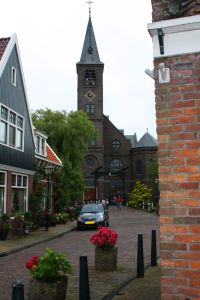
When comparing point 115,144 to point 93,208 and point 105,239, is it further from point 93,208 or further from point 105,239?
point 105,239

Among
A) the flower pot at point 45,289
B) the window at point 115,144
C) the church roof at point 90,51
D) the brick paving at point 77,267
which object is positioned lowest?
the brick paving at point 77,267

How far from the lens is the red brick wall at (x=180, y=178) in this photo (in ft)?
12.4

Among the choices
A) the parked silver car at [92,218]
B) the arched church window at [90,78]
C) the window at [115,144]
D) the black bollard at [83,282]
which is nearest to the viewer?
the black bollard at [83,282]

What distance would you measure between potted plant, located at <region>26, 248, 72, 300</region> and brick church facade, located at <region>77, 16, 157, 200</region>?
5917 cm

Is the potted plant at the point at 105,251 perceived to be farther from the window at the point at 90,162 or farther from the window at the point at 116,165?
the window at the point at 116,165

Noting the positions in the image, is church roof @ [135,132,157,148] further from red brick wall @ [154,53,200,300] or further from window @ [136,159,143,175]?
red brick wall @ [154,53,200,300]

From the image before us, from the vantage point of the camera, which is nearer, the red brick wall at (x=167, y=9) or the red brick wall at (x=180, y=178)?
the red brick wall at (x=180, y=178)

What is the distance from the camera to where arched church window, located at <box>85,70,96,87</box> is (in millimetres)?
69688

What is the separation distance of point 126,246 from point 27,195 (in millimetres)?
8988

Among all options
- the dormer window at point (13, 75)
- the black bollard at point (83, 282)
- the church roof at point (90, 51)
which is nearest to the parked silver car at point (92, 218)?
the dormer window at point (13, 75)

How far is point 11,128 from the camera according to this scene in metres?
20.2

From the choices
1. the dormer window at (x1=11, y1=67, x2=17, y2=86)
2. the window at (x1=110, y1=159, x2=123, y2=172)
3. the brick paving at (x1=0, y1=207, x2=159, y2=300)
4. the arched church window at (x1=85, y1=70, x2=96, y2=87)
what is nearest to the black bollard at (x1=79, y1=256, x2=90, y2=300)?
the brick paving at (x1=0, y1=207, x2=159, y2=300)

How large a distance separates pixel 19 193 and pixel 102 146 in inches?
1907

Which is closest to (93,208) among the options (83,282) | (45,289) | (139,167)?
(45,289)
